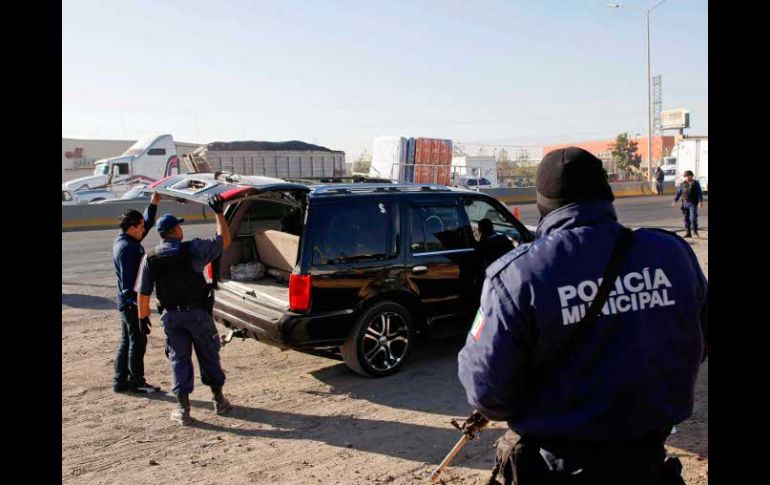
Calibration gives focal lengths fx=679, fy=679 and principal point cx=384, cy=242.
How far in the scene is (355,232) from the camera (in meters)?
6.35

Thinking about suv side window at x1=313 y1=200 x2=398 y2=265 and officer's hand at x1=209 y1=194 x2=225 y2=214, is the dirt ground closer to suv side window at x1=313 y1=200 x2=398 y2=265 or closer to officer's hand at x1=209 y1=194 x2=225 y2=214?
suv side window at x1=313 y1=200 x2=398 y2=265

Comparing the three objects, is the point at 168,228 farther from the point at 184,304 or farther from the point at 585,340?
the point at 585,340

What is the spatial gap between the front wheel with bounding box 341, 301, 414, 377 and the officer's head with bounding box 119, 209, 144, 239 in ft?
7.03

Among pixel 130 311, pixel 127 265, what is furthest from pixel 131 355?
pixel 127 265

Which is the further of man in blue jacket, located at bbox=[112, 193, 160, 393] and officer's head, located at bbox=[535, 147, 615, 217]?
man in blue jacket, located at bbox=[112, 193, 160, 393]

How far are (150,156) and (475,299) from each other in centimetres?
2958

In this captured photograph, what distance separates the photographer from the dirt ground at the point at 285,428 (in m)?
4.55

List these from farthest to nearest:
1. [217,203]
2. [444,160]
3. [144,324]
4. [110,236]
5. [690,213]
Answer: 1. [444,160]
2. [110,236]
3. [690,213]
4. [144,324]
5. [217,203]

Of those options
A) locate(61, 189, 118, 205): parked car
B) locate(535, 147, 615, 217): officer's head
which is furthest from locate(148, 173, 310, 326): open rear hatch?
locate(61, 189, 118, 205): parked car

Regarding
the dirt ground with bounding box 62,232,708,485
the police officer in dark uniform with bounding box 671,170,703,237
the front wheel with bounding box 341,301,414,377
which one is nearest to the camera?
the dirt ground with bounding box 62,232,708,485

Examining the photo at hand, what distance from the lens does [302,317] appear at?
5.96m

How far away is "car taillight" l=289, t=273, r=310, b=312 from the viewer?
5.98 meters

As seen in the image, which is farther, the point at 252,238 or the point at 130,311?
the point at 252,238

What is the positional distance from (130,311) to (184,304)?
915 mm
